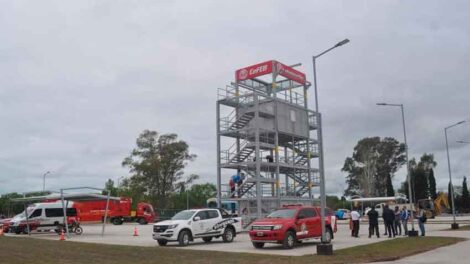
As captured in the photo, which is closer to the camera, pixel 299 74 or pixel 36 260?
pixel 36 260

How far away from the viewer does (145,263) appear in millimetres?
17062

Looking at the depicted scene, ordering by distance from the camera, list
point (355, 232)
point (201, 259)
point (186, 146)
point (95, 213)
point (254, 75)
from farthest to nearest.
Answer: point (186, 146) < point (95, 213) < point (254, 75) < point (355, 232) < point (201, 259)

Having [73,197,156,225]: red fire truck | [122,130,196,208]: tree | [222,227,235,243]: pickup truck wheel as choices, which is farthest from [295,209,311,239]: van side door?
[122,130,196,208]: tree

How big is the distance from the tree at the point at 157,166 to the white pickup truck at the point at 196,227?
189 feet

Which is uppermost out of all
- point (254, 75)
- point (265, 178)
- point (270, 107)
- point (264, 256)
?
point (254, 75)

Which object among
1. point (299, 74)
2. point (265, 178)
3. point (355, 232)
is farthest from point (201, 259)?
point (299, 74)

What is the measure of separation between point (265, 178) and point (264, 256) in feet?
66.5

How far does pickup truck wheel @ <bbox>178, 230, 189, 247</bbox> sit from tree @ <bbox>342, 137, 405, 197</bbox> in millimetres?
77298

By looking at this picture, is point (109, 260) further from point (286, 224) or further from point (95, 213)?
point (95, 213)

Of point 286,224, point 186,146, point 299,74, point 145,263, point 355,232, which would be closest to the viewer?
point 145,263

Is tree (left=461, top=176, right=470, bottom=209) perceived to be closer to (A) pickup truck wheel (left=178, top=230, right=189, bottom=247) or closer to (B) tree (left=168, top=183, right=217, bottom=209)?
(B) tree (left=168, top=183, right=217, bottom=209)

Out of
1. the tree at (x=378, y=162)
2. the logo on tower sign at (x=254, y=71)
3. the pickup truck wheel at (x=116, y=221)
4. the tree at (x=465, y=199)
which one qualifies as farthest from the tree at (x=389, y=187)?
the logo on tower sign at (x=254, y=71)

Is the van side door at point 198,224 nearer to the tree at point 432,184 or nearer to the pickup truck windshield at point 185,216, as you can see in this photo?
the pickup truck windshield at point 185,216

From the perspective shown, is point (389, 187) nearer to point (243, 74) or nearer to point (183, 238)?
point (243, 74)
